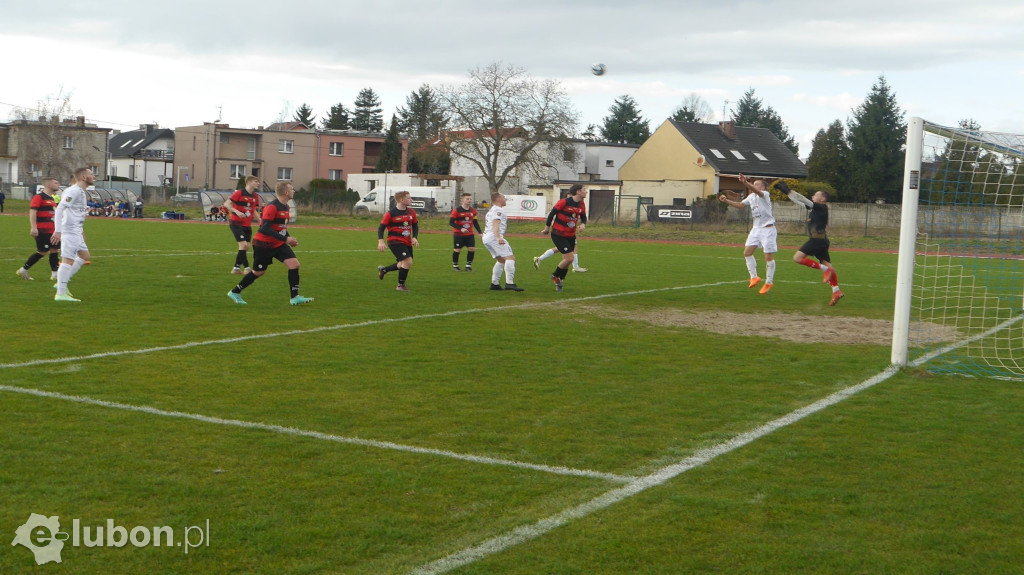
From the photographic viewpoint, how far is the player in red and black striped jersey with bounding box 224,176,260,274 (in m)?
18.1

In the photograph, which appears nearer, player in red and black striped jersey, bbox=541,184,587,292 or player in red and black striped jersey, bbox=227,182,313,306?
player in red and black striped jersey, bbox=227,182,313,306

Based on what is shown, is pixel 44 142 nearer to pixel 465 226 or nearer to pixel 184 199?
pixel 184 199

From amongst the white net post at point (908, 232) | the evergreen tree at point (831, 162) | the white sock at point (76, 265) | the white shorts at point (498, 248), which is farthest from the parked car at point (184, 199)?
the white net post at point (908, 232)

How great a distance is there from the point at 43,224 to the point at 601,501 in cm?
1418

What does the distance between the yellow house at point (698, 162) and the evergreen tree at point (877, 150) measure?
4.47m

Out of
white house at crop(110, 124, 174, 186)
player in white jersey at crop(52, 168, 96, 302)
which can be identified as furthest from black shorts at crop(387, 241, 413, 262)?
white house at crop(110, 124, 174, 186)

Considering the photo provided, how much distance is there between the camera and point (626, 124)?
10612 centimetres

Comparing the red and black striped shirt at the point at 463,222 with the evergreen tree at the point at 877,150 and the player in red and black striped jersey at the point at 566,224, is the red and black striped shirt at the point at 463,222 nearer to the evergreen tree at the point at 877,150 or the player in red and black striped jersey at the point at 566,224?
the player in red and black striped jersey at the point at 566,224

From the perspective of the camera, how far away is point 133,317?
39.3ft

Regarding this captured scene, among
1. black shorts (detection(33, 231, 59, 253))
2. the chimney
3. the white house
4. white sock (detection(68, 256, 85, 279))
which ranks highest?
the chimney

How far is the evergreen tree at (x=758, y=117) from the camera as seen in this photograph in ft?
350

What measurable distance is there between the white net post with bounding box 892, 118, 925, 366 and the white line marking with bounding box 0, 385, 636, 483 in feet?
17.3

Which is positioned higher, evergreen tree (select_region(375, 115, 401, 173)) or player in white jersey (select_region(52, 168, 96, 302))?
evergreen tree (select_region(375, 115, 401, 173))

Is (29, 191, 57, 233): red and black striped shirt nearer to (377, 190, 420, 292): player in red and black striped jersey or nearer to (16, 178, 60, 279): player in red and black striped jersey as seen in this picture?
(16, 178, 60, 279): player in red and black striped jersey
